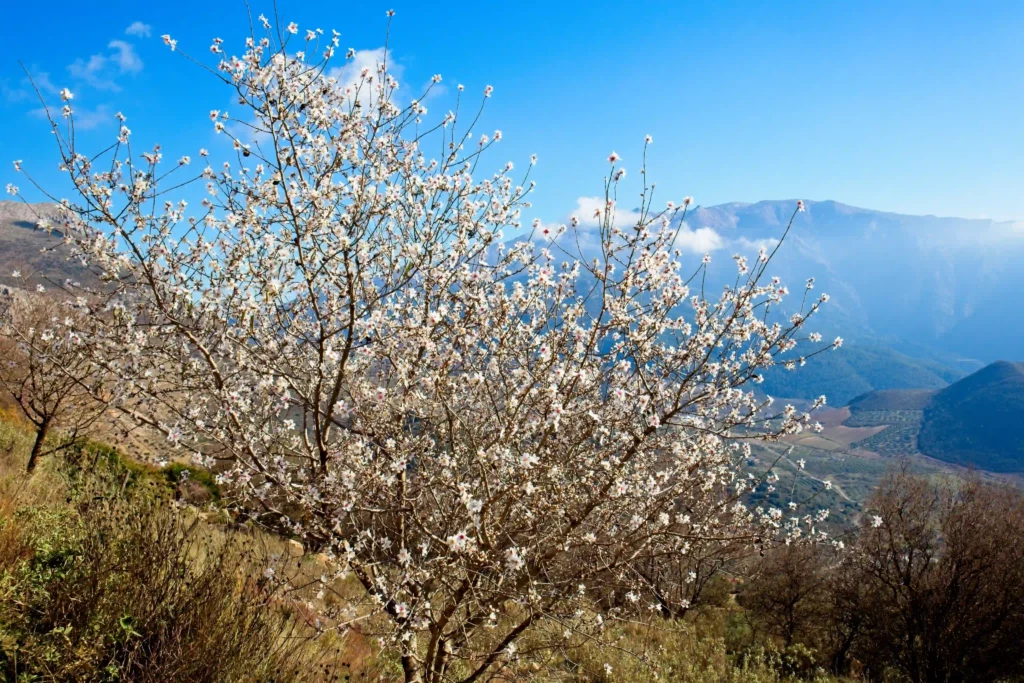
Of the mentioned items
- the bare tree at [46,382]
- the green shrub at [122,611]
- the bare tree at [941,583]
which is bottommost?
the bare tree at [941,583]

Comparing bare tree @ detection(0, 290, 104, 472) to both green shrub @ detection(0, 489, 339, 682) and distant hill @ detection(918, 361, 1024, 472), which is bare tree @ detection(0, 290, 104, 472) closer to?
green shrub @ detection(0, 489, 339, 682)

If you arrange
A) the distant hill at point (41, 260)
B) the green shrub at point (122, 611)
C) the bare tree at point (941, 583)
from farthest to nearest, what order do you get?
the bare tree at point (941, 583) → the distant hill at point (41, 260) → the green shrub at point (122, 611)

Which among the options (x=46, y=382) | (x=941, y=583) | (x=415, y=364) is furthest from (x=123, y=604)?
(x=941, y=583)

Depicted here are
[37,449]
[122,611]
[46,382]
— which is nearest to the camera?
[122,611]

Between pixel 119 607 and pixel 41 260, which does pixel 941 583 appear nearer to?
pixel 119 607

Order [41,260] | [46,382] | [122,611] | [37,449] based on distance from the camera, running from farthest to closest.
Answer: [46,382] < [37,449] < [41,260] < [122,611]

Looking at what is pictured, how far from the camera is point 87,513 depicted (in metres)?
4.74

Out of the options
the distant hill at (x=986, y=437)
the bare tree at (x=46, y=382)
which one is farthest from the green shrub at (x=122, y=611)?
the distant hill at (x=986, y=437)

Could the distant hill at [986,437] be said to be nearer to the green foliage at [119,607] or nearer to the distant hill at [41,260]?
the green foliage at [119,607]

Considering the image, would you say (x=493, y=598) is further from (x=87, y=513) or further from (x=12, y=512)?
(x=12, y=512)

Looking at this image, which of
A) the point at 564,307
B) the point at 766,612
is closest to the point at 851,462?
the point at 766,612

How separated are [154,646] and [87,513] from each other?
5.02 feet

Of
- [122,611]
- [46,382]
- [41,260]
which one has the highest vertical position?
[41,260]

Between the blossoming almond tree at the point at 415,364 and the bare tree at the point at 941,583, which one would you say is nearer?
the blossoming almond tree at the point at 415,364
